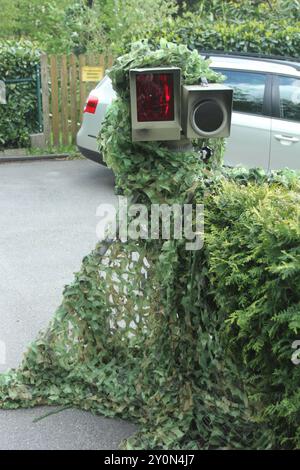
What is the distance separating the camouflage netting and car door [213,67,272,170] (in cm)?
437

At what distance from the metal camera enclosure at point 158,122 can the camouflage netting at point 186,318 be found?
0.39ft

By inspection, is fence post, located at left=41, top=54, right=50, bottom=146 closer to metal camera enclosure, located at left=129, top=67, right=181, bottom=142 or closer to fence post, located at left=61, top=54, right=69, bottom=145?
fence post, located at left=61, top=54, right=69, bottom=145

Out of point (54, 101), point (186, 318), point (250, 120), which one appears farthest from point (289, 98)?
point (186, 318)

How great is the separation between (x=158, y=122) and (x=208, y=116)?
0.80 feet

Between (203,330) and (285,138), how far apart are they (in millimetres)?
4961

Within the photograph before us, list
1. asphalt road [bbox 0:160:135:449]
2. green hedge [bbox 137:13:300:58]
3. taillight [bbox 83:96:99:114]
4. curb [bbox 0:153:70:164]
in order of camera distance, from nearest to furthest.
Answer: asphalt road [bbox 0:160:135:449], taillight [bbox 83:96:99:114], green hedge [bbox 137:13:300:58], curb [bbox 0:153:70:164]

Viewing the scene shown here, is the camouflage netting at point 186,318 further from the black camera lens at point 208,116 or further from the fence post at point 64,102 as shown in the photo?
the fence post at point 64,102

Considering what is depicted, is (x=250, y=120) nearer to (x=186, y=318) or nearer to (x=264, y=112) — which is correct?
(x=264, y=112)

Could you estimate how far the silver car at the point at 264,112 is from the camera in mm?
Answer: 7605

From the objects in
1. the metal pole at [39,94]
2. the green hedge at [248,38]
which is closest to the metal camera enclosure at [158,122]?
the green hedge at [248,38]

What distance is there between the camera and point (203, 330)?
10.2 feet

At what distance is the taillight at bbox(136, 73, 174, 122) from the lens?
3.00m

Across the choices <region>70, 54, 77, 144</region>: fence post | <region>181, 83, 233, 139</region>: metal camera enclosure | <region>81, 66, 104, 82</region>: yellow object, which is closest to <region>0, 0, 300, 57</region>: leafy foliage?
<region>81, 66, 104, 82</region>: yellow object

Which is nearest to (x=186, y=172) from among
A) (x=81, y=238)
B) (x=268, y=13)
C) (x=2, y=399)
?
(x=2, y=399)
